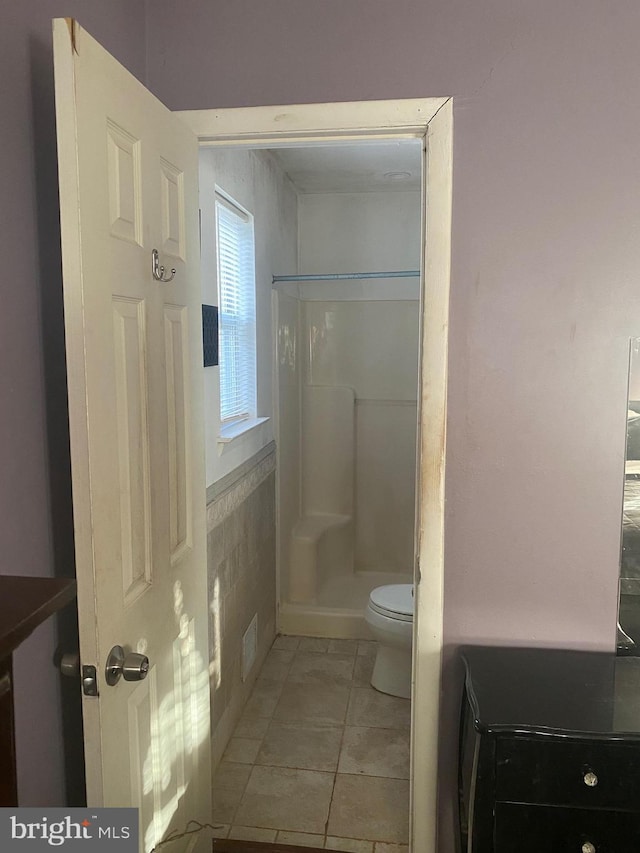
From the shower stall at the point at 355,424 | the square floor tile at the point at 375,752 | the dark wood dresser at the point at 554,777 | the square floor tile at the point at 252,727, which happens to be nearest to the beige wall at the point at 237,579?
the square floor tile at the point at 252,727

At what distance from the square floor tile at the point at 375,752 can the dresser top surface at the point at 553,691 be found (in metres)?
0.92

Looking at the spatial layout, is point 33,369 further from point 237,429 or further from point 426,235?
point 237,429

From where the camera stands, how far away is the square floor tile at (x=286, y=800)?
215cm

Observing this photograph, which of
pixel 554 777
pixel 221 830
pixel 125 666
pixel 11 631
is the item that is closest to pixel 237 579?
pixel 221 830

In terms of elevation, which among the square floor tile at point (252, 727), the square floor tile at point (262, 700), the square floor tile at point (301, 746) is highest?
the square floor tile at point (262, 700)

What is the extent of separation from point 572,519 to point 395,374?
2.31 metres

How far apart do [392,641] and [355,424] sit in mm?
1471

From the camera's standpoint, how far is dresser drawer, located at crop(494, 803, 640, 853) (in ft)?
4.65

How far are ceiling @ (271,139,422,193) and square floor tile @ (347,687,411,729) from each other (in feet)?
7.67

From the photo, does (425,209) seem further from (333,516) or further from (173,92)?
(333,516)

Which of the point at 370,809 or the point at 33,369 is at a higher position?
the point at 33,369

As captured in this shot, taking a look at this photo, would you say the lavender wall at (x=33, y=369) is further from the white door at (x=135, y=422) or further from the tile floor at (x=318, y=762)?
the tile floor at (x=318, y=762)

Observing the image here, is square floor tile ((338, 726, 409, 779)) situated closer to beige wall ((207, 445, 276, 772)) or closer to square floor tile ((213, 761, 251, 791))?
square floor tile ((213, 761, 251, 791))

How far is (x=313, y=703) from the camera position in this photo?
9.39ft
